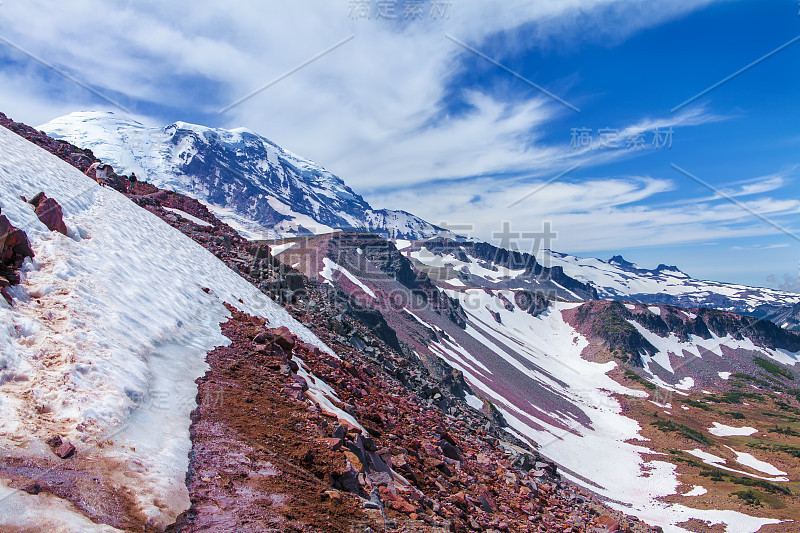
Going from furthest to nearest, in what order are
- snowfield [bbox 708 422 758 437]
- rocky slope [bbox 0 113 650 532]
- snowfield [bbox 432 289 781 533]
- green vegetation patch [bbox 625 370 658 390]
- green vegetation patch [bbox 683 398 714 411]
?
green vegetation patch [bbox 625 370 658 390] → green vegetation patch [bbox 683 398 714 411] → snowfield [bbox 708 422 758 437] → snowfield [bbox 432 289 781 533] → rocky slope [bbox 0 113 650 532]

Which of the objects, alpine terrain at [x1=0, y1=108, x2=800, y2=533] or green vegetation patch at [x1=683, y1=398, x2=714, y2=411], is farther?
green vegetation patch at [x1=683, y1=398, x2=714, y2=411]

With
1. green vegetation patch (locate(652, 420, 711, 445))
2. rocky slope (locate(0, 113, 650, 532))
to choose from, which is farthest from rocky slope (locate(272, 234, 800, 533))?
rocky slope (locate(0, 113, 650, 532))

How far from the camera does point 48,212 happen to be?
10719mm

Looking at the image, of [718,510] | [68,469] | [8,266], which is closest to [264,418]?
[68,469]

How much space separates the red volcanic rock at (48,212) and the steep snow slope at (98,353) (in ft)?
0.79

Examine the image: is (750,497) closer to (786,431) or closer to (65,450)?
(786,431)

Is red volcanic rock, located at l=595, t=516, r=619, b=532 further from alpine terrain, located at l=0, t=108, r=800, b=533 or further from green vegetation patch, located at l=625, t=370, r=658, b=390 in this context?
green vegetation patch, located at l=625, t=370, r=658, b=390

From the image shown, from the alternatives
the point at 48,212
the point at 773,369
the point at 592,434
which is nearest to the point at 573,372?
the point at 592,434

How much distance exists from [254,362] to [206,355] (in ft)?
3.88

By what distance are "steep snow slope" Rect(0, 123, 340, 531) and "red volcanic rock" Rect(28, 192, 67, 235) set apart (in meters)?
0.24

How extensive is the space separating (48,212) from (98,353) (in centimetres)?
577

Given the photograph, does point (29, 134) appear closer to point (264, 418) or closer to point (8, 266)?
point (8, 266)

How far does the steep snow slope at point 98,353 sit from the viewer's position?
17.5ft

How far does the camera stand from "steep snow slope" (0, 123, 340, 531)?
17.5ft
